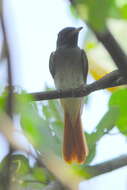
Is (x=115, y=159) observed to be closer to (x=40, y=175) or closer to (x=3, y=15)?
(x=40, y=175)

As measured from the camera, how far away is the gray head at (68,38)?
3693 millimetres

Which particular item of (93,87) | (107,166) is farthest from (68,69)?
(107,166)

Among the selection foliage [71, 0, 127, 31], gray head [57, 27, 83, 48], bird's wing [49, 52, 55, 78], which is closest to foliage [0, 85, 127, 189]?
foliage [71, 0, 127, 31]

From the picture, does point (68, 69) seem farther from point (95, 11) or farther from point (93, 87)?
point (95, 11)

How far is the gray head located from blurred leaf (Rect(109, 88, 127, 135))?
203cm

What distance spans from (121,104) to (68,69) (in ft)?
5.88

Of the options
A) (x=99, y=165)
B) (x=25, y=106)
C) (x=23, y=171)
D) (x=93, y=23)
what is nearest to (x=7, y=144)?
(x=93, y=23)

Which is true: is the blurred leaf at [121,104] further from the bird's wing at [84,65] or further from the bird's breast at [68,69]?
the bird's wing at [84,65]

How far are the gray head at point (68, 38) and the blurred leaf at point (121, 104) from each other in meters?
2.03

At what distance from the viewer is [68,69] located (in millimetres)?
3336

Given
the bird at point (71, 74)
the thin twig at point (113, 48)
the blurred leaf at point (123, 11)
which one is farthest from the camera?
the bird at point (71, 74)

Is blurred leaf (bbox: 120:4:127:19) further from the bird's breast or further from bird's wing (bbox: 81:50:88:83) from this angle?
bird's wing (bbox: 81:50:88:83)

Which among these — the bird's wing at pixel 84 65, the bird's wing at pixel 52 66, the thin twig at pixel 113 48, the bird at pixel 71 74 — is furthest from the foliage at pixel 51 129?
the bird's wing at pixel 52 66

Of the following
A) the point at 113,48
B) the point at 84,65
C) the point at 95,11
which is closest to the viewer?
the point at 95,11
